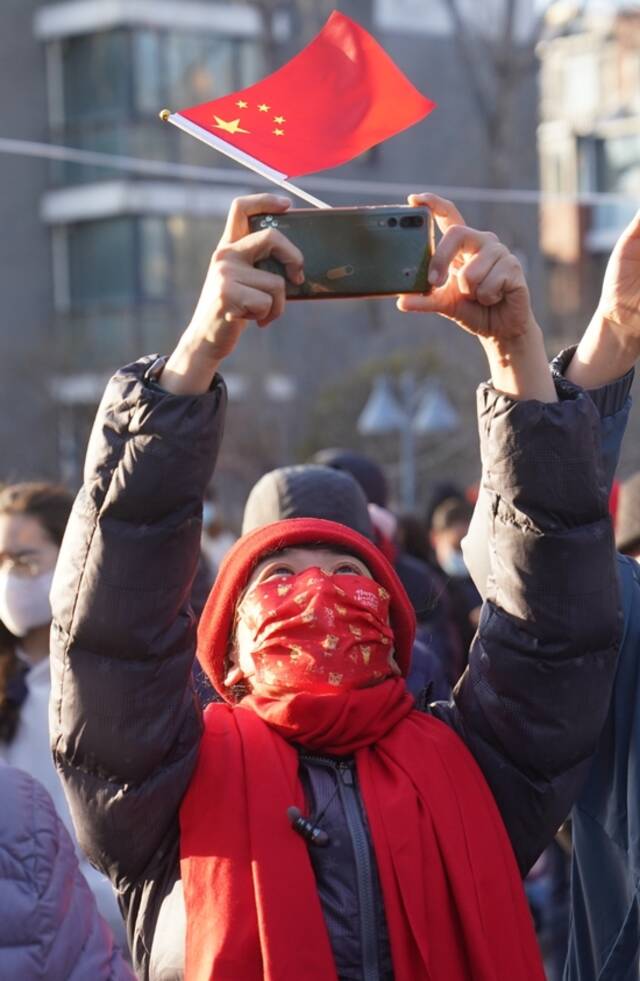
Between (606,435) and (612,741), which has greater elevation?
(606,435)

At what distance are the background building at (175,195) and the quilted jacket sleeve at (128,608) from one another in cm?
1809

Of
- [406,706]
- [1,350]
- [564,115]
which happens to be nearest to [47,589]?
[406,706]

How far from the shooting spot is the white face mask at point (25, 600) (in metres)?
4.23

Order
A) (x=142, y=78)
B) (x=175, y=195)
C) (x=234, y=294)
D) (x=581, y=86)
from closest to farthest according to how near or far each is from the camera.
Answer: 1. (x=234, y=294)
2. (x=175, y=195)
3. (x=142, y=78)
4. (x=581, y=86)

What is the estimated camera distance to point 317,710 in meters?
2.56

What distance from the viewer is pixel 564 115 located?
31.1m

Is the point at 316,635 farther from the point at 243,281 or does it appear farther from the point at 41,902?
the point at 41,902

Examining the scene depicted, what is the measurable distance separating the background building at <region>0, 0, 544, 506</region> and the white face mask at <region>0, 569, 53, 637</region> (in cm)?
1629

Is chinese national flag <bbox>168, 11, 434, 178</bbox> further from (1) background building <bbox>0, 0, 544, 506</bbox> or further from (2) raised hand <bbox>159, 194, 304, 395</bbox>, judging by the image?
(1) background building <bbox>0, 0, 544, 506</bbox>

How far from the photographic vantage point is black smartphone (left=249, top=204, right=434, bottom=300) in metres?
2.36

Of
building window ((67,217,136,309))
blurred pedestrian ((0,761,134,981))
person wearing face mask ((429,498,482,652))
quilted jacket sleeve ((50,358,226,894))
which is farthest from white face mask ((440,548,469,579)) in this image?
building window ((67,217,136,309))

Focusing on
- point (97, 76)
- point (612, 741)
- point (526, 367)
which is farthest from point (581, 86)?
point (526, 367)

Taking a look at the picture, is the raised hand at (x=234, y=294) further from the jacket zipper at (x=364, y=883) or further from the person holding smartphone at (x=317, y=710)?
the jacket zipper at (x=364, y=883)

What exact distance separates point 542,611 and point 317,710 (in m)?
0.38
